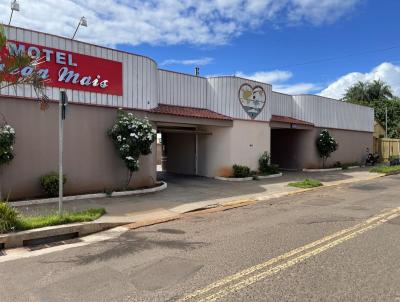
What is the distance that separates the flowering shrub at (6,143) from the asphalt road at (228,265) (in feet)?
15.0

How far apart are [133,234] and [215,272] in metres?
3.19

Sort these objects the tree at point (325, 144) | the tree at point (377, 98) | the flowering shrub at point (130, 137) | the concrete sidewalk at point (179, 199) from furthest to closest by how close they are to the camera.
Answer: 1. the tree at point (377, 98)
2. the tree at point (325, 144)
3. the flowering shrub at point (130, 137)
4. the concrete sidewalk at point (179, 199)

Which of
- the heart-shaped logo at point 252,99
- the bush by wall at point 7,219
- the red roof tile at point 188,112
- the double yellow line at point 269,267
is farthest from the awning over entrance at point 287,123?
the bush by wall at point 7,219

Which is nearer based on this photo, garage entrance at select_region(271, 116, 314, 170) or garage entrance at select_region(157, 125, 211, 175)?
garage entrance at select_region(157, 125, 211, 175)

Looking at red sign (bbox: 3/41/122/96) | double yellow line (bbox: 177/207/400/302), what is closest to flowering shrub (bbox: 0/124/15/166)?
red sign (bbox: 3/41/122/96)

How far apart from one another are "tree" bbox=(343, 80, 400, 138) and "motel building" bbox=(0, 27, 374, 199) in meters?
33.0

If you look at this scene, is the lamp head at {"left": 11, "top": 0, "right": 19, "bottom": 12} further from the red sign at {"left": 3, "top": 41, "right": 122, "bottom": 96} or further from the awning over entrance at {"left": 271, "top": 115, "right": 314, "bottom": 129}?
the awning over entrance at {"left": 271, "top": 115, "right": 314, "bottom": 129}

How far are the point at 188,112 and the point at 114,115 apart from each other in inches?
162

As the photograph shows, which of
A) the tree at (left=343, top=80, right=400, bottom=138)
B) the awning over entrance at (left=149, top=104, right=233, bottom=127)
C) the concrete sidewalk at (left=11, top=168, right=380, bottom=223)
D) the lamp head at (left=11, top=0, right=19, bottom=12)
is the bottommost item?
the concrete sidewalk at (left=11, top=168, right=380, bottom=223)

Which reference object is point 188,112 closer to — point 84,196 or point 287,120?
point 84,196

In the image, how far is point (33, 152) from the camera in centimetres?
1160

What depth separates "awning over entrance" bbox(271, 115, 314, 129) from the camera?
22.0m

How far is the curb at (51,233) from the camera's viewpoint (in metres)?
7.30

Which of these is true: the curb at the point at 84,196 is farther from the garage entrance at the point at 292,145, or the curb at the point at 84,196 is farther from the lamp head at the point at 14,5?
the garage entrance at the point at 292,145
